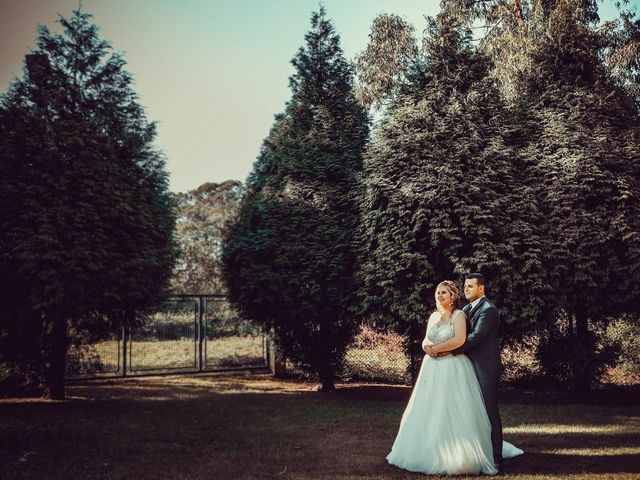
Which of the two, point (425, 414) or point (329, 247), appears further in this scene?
point (329, 247)

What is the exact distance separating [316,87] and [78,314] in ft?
26.5

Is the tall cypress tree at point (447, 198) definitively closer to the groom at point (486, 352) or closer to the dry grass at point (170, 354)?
the groom at point (486, 352)

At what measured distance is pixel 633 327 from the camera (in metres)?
13.6

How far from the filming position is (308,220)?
12594 mm

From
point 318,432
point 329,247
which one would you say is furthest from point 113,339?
point 318,432

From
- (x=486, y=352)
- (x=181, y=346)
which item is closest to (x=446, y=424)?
(x=486, y=352)

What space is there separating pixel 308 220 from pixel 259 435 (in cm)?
565

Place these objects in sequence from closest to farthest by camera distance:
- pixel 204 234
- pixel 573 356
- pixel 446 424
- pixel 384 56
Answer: pixel 446 424 < pixel 573 356 < pixel 384 56 < pixel 204 234

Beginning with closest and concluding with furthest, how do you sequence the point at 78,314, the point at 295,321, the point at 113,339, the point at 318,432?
1. the point at 318,432
2. the point at 78,314
3. the point at 295,321
4. the point at 113,339

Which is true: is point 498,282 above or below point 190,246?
below

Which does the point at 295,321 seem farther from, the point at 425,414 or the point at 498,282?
the point at 425,414

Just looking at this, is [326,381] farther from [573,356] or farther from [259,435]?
[573,356]

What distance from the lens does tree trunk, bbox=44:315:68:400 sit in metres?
11.5

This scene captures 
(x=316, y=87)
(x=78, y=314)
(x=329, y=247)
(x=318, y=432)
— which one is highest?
(x=316, y=87)
